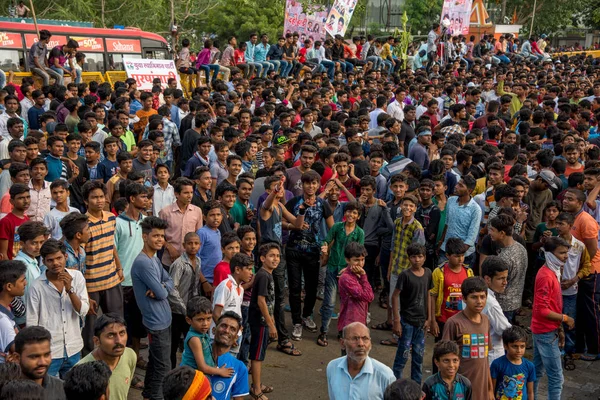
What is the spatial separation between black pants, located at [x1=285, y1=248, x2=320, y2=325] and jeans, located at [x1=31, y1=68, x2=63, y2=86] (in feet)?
31.5

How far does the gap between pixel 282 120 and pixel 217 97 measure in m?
2.28

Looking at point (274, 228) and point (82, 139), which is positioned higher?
point (82, 139)

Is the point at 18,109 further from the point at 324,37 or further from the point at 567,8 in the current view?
the point at 567,8

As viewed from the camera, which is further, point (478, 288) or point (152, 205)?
point (152, 205)

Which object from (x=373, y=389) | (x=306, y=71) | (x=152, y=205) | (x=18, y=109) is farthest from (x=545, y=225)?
(x=306, y=71)

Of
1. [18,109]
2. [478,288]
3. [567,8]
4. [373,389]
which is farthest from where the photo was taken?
[567,8]

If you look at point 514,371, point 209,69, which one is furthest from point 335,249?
point 209,69

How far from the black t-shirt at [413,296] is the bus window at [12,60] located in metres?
13.9

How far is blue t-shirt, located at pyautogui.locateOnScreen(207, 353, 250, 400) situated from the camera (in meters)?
5.00

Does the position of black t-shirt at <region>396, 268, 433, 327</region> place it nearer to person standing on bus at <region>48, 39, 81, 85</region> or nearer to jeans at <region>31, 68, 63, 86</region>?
person standing on bus at <region>48, 39, 81, 85</region>

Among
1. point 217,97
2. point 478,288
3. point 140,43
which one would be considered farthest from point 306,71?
point 478,288

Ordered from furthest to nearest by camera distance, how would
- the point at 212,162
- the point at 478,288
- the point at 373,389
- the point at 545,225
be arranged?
the point at 212,162 → the point at 545,225 → the point at 478,288 → the point at 373,389

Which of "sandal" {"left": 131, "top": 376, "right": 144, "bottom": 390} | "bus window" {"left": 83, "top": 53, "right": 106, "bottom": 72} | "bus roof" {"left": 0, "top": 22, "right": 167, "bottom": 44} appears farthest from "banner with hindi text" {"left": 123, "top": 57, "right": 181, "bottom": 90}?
"sandal" {"left": 131, "top": 376, "right": 144, "bottom": 390}

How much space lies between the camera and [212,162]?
31.3 feet
